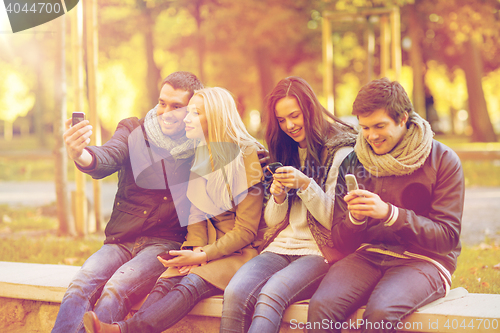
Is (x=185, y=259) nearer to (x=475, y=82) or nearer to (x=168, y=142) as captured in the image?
(x=168, y=142)

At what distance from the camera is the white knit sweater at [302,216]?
9.83 ft

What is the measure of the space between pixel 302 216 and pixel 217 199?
1.93 feet

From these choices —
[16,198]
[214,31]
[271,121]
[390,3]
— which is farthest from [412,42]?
[271,121]

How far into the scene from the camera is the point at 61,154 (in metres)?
6.07

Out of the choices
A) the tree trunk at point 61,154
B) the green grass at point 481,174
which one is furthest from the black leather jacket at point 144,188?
the green grass at point 481,174

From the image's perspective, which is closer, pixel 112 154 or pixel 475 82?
pixel 112 154

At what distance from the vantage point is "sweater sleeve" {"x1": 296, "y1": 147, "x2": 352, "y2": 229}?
9.66 ft

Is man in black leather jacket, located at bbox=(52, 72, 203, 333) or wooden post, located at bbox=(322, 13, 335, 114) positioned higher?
wooden post, located at bbox=(322, 13, 335, 114)

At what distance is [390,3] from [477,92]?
9.36 meters

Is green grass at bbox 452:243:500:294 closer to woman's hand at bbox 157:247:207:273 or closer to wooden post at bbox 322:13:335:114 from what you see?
woman's hand at bbox 157:247:207:273

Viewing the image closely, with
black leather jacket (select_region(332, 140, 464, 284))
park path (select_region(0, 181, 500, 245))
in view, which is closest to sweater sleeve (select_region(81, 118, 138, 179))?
black leather jacket (select_region(332, 140, 464, 284))

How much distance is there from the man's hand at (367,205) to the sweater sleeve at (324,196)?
41 centimetres

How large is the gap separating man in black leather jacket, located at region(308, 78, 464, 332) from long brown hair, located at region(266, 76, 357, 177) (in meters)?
0.39

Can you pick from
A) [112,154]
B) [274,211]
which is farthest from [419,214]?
[112,154]
